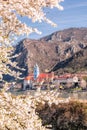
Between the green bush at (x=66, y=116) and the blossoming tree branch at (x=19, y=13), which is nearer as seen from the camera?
the blossoming tree branch at (x=19, y=13)

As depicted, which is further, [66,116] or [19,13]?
[66,116]

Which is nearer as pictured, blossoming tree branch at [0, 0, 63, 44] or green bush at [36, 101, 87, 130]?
blossoming tree branch at [0, 0, 63, 44]

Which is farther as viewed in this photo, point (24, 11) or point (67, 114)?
point (67, 114)

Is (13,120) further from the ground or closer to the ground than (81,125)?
further from the ground

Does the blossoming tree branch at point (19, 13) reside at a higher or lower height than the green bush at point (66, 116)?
higher

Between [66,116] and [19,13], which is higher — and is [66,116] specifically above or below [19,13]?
below

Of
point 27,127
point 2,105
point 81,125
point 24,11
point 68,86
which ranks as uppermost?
point 24,11

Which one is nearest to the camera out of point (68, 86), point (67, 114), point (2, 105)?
point (2, 105)

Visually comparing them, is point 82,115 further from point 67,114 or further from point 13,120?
point 13,120

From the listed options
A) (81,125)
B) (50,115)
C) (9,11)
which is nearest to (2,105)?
(9,11)

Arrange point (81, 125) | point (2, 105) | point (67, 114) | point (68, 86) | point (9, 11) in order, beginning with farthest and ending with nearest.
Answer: point (68, 86) < point (67, 114) < point (81, 125) < point (2, 105) < point (9, 11)

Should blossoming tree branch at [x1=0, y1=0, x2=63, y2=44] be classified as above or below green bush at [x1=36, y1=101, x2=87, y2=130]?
above
